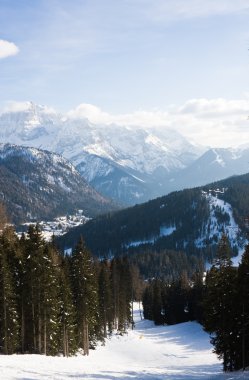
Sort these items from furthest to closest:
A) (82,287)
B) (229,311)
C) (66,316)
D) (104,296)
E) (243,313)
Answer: (104,296)
(82,287)
(66,316)
(229,311)
(243,313)

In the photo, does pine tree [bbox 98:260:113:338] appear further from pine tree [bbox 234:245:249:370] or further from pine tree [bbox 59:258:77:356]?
pine tree [bbox 234:245:249:370]

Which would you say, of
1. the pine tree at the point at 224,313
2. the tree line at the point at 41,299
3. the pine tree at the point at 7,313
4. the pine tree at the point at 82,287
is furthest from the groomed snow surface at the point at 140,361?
the pine tree at the point at 7,313

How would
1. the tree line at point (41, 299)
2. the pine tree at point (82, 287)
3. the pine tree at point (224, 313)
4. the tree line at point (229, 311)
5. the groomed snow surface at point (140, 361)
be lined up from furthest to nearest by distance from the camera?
the pine tree at point (82, 287) → the tree line at point (41, 299) → the pine tree at point (224, 313) → the tree line at point (229, 311) → the groomed snow surface at point (140, 361)

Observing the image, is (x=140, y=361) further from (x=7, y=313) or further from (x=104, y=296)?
(x=7, y=313)

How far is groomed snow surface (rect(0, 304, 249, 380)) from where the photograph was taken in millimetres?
36031

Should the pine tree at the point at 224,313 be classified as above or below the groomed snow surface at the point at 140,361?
above

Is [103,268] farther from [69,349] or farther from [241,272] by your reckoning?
[241,272]

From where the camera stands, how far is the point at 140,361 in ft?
223

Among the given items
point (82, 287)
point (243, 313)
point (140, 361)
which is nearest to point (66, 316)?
point (82, 287)

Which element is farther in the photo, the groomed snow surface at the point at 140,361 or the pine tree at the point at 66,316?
the pine tree at the point at 66,316

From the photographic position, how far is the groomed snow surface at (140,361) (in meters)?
36.0

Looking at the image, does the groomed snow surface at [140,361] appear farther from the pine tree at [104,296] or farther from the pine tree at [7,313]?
the pine tree at [7,313]

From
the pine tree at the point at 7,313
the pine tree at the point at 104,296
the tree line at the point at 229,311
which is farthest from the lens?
the pine tree at the point at 104,296

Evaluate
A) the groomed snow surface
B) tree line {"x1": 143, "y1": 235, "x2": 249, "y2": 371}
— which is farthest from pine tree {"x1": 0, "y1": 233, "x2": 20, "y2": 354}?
tree line {"x1": 143, "y1": 235, "x2": 249, "y2": 371}
